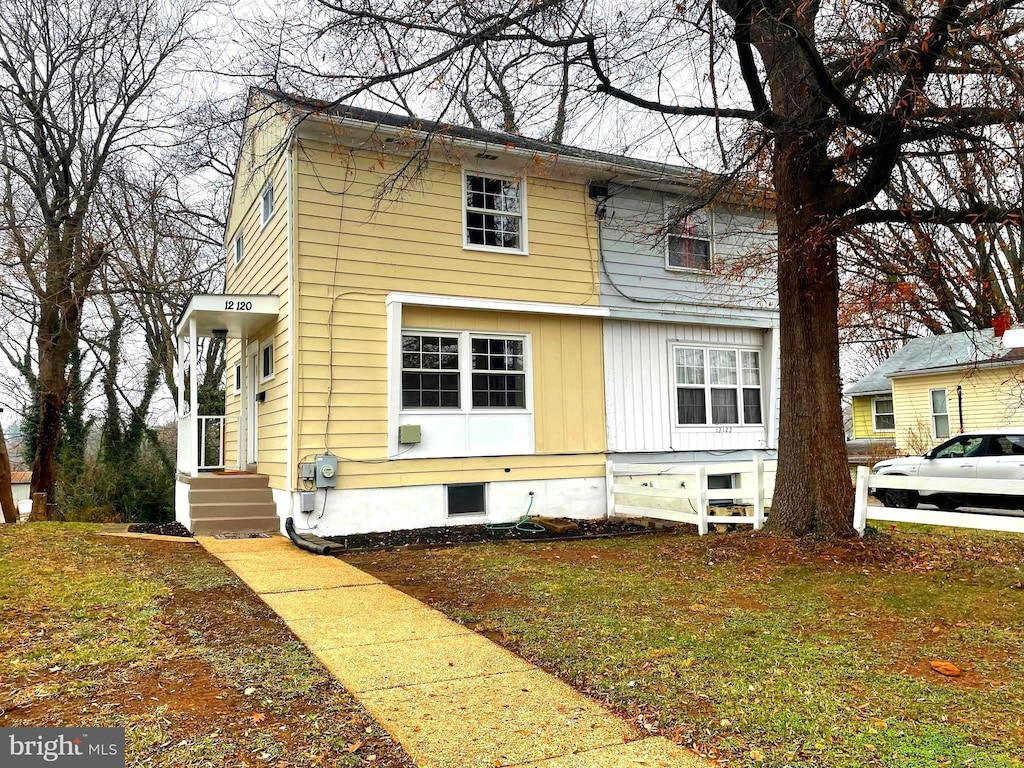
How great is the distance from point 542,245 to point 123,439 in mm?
13586

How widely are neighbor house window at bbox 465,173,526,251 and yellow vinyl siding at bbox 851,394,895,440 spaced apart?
80.2ft

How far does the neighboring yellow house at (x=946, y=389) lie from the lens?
23.9m

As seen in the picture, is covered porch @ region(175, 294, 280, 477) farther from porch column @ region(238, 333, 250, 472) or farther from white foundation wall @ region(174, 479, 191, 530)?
white foundation wall @ region(174, 479, 191, 530)

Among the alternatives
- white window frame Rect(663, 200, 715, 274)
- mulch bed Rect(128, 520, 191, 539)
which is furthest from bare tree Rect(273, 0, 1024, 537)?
mulch bed Rect(128, 520, 191, 539)

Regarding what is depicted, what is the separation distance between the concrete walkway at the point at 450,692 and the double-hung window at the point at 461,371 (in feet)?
15.7

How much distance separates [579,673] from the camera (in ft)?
14.8

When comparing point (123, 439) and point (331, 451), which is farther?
point (123, 439)

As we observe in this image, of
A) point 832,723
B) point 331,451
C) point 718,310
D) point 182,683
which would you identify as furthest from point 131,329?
point 832,723

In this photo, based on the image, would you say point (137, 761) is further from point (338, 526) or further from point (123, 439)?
point (123, 439)

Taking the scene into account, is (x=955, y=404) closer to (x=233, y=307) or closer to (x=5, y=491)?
(x=233, y=307)

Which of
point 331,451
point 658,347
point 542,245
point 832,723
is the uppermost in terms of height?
point 542,245

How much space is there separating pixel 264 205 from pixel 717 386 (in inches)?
335

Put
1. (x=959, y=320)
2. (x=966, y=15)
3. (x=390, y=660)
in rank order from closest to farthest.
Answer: (x=390, y=660), (x=966, y=15), (x=959, y=320)

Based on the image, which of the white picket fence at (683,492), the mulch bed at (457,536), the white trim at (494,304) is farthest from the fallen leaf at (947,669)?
the white trim at (494,304)
